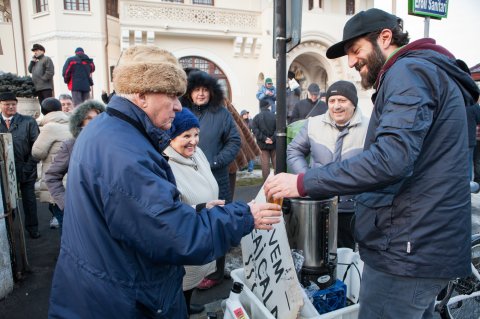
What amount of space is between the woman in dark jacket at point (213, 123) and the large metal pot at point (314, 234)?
128cm

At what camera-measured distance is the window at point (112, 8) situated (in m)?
17.1

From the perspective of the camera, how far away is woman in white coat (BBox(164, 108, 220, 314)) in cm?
246

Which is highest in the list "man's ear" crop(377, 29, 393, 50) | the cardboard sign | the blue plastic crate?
"man's ear" crop(377, 29, 393, 50)

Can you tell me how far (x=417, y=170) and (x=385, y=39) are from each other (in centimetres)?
69

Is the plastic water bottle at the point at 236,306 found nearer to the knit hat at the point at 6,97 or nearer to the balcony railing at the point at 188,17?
the knit hat at the point at 6,97

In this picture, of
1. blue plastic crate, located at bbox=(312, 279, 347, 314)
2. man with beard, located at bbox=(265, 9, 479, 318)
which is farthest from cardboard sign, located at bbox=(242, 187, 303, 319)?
man with beard, located at bbox=(265, 9, 479, 318)

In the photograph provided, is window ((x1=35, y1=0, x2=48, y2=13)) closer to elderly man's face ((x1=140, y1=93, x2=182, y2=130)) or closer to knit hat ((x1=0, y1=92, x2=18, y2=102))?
knit hat ((x1=0, y1=92, x2=18, y2=102))

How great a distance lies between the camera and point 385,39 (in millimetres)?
1730

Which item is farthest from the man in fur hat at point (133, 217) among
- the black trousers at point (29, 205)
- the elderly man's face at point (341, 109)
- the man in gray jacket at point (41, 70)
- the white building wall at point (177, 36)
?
the white building wall at point (177, 36)

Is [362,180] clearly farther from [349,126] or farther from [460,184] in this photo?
[349,126]

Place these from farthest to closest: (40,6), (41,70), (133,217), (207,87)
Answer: (40,6) < (41,70) < (207,87) < (133,217)

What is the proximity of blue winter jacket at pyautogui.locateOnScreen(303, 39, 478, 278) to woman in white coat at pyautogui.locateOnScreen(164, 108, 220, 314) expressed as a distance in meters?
1.09

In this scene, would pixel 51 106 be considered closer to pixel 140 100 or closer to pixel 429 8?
pixel 140 100

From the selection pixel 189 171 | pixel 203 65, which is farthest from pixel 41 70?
pixel 203 65
